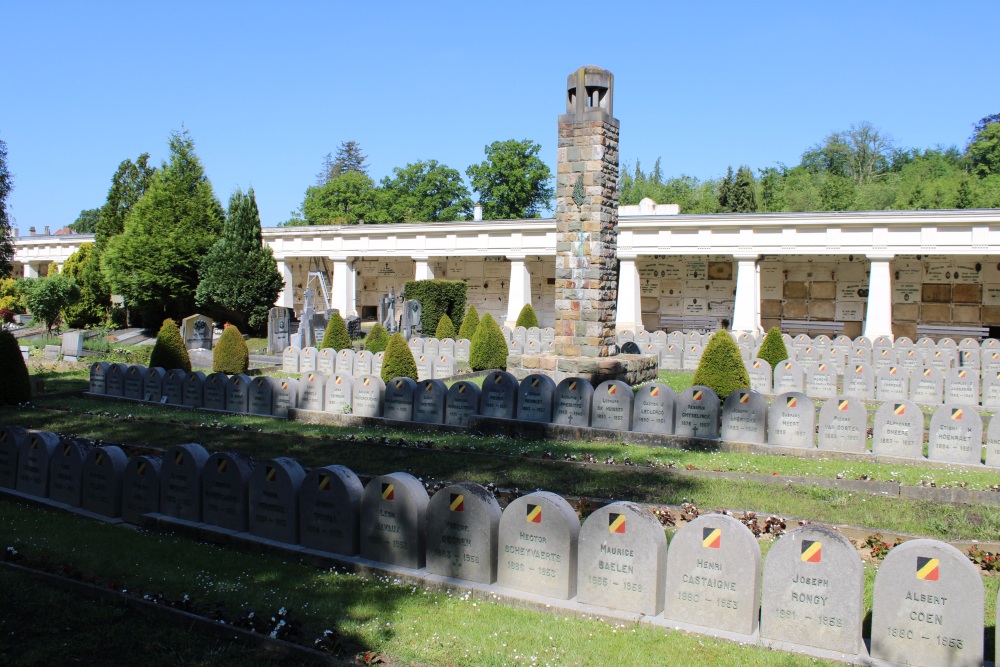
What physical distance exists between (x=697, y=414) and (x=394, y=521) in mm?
6412

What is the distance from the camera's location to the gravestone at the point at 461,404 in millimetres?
12742

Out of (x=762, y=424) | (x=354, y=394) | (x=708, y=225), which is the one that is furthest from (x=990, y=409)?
(x=708, y=225)

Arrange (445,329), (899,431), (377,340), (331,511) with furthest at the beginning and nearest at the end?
(445,329) → (377,340) → (899,431) → (331,511)

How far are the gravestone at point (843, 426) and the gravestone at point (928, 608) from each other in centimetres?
629

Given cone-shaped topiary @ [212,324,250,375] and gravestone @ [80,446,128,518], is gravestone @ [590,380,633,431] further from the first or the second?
cone-shaped topiary @ [212,324,250,375]

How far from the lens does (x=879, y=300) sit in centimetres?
2627

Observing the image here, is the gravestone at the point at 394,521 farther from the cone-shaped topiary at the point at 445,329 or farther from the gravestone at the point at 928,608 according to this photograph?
the cone-shaped topiary at the point at 445,329

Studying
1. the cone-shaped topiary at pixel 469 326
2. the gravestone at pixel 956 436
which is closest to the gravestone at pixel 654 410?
the gravestone at pixel 956 436

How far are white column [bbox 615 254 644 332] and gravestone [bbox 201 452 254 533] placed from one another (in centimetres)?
2287

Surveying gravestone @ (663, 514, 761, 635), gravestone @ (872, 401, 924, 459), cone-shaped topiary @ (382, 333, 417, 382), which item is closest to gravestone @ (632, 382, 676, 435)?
gravestone @ (872, 401, 924, 459)

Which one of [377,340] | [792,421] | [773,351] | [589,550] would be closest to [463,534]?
[589,550]

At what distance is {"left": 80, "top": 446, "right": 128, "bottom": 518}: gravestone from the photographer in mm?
7609

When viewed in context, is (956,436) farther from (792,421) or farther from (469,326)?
(469,326)

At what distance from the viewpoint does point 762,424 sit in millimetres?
11094
